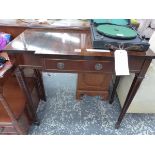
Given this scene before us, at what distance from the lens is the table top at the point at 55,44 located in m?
0.75

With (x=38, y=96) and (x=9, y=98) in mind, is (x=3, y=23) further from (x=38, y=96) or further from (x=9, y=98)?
(x=38, y=96)

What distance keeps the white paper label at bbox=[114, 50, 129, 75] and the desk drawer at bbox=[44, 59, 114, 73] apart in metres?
0.05

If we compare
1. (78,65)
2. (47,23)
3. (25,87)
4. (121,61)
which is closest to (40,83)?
(25,87)

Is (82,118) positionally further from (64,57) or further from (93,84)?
(64,57)

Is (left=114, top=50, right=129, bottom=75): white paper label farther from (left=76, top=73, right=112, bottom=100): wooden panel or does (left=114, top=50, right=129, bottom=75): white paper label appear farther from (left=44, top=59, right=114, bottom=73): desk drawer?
(left=76, top=73, right=112, bottom=100): wooden panel

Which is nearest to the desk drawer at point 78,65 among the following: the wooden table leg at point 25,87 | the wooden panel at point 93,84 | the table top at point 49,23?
the wooden table leg at point 25,87

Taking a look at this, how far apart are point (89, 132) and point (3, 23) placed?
3.52 ft

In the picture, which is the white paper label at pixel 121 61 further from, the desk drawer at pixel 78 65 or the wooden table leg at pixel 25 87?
the wooden table leg at pixel 25 87

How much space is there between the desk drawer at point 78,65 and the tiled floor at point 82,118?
61 cm

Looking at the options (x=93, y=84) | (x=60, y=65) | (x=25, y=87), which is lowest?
(x=93, y=84)

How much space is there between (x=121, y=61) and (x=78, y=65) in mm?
223

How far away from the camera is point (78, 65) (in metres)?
0.79

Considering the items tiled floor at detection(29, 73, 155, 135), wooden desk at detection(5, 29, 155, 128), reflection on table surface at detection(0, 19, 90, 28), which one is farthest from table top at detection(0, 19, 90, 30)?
tiled floor at detection(29, 73, 155, 135)

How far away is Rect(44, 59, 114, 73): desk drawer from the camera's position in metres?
0.78
